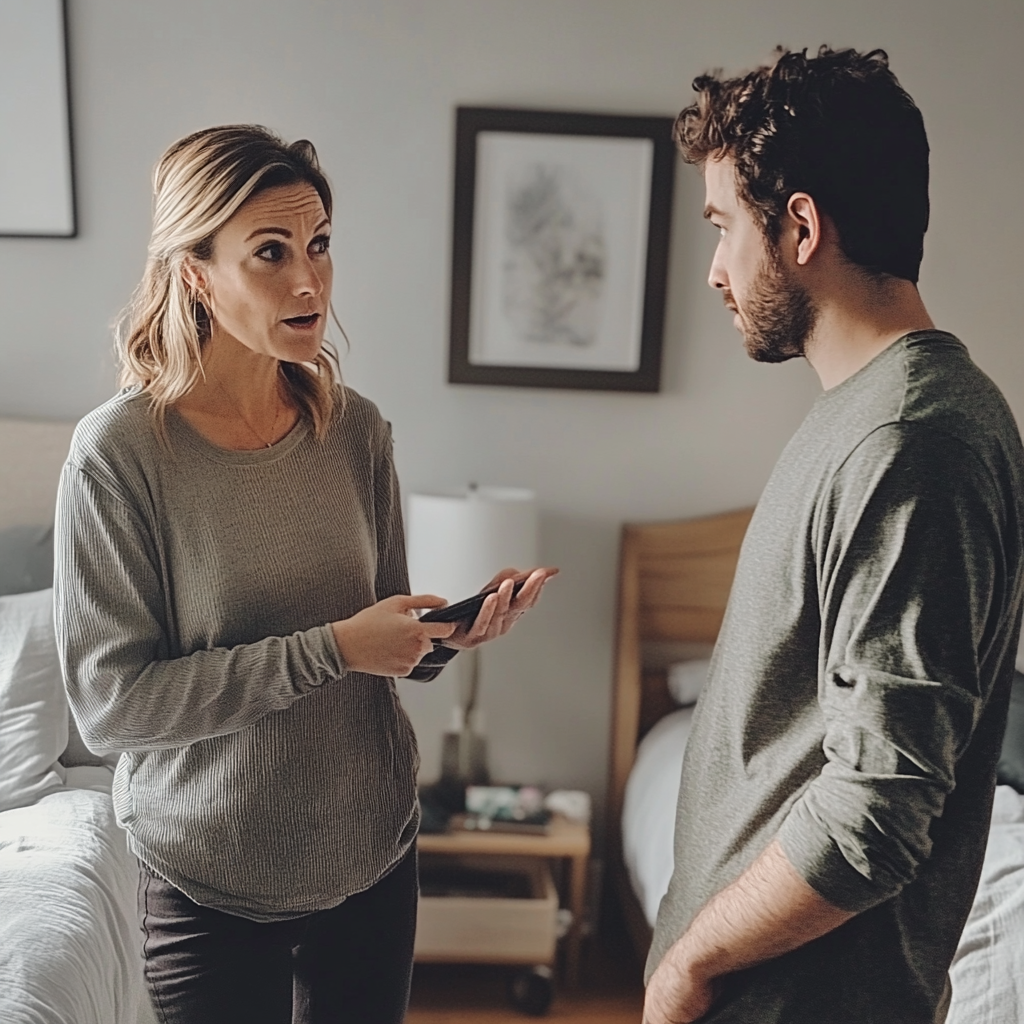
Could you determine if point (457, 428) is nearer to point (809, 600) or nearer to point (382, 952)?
point (382, 952)

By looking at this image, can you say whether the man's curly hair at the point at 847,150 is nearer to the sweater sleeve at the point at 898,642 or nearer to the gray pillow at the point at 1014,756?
the sweater sleeve at the point at 898,642

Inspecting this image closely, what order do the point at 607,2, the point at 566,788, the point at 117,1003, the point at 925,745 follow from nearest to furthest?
the point at 925,745 < the point at 117,1003 < the point at 607,2 < the point at 566,788

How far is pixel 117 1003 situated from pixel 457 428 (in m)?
1.40

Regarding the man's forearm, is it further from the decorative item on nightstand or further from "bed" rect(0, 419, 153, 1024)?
the decorative item on nightstand

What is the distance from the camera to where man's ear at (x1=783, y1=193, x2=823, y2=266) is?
943mm

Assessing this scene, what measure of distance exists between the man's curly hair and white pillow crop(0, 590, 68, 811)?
1.58 metres

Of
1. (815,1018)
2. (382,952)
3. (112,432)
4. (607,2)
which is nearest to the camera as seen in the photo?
(815,1018)

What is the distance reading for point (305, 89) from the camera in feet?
7.87

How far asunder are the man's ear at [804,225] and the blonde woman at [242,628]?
0.54 meters

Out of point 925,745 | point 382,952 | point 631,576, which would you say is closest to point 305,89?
point 631,576

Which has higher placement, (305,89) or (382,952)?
(305,89)

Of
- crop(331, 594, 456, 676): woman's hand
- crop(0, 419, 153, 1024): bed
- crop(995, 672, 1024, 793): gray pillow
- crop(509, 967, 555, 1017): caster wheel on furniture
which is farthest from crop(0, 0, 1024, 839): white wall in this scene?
crop(331, 594, 456, 676): woman's hand

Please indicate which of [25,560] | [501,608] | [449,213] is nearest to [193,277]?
[501,608]

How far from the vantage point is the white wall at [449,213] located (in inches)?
94.0
